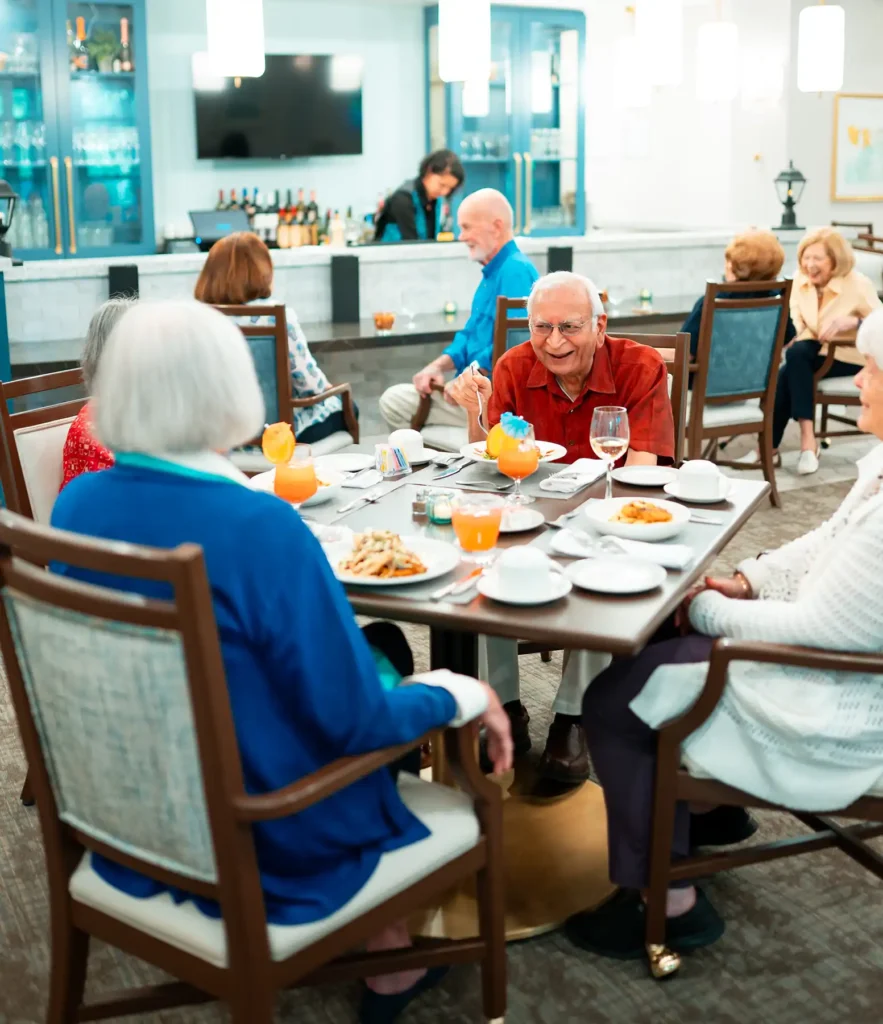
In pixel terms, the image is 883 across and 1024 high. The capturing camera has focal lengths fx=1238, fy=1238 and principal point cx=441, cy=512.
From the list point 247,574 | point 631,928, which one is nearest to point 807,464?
point 631,928

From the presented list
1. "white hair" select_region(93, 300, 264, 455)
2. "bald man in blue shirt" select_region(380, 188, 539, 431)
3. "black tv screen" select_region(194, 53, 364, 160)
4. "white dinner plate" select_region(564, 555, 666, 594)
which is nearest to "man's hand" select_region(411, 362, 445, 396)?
"bald man in blue shirt" select_region(380, 188, 539, 431)

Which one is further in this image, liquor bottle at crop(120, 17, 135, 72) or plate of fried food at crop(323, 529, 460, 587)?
liquor bottle at crop(120, 17, 135, 72)

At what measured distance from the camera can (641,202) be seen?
391 inches

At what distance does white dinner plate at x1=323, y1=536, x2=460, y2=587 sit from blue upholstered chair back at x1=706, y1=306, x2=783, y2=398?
2.77m

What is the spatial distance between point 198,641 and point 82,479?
37cm

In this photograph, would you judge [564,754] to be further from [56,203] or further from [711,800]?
[56,203]

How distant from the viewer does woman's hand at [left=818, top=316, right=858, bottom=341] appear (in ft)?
17.1

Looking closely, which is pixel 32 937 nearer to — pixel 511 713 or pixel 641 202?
pixel 511 713

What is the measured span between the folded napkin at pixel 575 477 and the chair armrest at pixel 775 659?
0.72m

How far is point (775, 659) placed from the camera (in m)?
1.83

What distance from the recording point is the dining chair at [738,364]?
4.59m

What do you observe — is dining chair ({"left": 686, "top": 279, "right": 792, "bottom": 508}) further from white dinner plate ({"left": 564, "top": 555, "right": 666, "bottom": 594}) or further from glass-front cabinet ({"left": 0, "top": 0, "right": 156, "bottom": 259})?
glass-front cabinet ({"left": 0, "top": 0, "right": 156, "bottom": 259})

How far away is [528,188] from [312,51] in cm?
165

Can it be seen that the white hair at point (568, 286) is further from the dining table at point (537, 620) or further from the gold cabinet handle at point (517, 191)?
the gold cabinet handle at point (517, 191)
